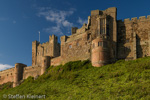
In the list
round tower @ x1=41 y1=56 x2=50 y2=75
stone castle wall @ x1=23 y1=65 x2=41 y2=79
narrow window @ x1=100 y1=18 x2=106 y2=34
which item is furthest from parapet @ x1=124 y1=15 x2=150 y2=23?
stone castle wall @ x1=23 y1=65 x2=41 y2=79

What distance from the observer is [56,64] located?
4647 centimetres

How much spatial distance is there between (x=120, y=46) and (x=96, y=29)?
566cm

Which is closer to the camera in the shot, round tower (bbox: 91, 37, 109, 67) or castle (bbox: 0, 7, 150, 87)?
round tower (bbox: 91, 37, 109, 67)

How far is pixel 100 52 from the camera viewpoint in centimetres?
3500

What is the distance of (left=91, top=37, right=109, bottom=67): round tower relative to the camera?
114 ft

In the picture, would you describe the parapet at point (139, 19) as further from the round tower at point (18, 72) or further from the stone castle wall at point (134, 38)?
the round tower at point (18, 72)

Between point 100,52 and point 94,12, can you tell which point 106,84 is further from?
point 94,12

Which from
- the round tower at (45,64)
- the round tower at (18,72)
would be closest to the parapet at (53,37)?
the round tower at (18,72)

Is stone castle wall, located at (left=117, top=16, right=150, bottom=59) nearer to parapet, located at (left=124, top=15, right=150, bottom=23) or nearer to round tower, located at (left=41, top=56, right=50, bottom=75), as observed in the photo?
parapet, located at (left=124, top=15, right=150, bottom=23)

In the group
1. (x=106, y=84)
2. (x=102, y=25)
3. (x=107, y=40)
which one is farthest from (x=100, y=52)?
(x=106, y=84)

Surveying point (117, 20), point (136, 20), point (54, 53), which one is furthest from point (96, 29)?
point (54, 53)

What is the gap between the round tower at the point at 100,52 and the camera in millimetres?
34781

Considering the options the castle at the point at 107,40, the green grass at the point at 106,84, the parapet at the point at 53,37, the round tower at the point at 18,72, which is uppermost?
the parapet at the point at 53,37

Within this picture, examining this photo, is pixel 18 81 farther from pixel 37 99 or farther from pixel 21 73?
pixel 37 99
